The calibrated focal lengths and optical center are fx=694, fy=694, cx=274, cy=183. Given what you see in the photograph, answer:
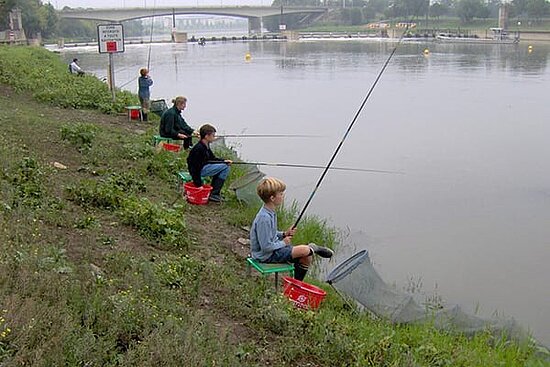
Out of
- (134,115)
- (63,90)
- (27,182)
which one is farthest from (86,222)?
(63,90)

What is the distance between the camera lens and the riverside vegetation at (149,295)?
11.9ft

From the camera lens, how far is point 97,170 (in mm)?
8719

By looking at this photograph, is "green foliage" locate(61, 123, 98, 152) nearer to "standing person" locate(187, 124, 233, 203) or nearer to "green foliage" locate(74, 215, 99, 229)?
"standing person" locate(187, 124, 233, 203)

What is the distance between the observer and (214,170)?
825 cm

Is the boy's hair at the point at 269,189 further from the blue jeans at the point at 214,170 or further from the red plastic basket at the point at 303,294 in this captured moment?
the blue jeans at the point at 214,170

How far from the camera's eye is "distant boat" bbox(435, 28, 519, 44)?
66.9 meters

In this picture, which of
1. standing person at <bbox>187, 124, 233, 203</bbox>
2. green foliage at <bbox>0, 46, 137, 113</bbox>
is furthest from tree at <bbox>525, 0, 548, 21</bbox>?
standing person at <bbox>187, 124, 233, 203</bbox>

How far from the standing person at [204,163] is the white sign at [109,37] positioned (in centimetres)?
918

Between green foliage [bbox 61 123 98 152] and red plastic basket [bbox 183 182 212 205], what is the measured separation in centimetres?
214

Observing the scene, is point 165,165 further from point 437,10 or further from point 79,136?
point 437,10

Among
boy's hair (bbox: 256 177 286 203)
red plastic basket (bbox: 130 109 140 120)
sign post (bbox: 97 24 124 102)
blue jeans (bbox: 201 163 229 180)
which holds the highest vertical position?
sign post (bbox: 97 24 124 102)

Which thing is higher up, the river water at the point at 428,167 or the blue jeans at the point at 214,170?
the blue jeans at the point at 214,170

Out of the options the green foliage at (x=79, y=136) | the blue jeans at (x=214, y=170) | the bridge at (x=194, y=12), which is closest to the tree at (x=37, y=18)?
the bridge at (x=194, y=12)

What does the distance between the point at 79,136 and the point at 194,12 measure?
72.9 meters
